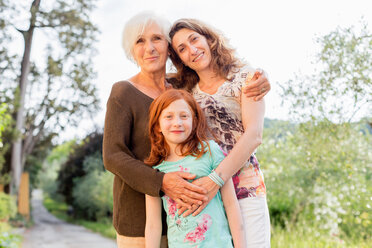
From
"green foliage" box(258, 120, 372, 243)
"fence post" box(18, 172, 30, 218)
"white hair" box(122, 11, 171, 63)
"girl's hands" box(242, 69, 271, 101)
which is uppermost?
"white hair" box(122, 11, 171, 63)

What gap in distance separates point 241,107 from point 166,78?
66cm

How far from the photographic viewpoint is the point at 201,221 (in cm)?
194

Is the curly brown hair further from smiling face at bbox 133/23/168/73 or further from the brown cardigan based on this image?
the brown cardigan

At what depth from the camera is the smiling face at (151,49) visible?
2.36 metres

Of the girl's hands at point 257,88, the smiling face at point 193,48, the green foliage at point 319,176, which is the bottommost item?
the green foliage at point 319,176

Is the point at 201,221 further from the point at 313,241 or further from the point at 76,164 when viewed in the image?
the point at 76,164

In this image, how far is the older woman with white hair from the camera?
1.98 metres

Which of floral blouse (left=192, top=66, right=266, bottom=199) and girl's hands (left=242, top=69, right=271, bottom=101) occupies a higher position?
girl's hands (left=242, top=69, right=271, bottom=101)

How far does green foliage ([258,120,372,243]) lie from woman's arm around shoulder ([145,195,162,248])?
13.3 ft

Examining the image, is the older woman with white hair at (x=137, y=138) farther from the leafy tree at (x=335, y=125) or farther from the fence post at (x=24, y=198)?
the fence post at (x=24, y=198)

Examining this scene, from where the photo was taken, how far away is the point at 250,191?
2.11 meters

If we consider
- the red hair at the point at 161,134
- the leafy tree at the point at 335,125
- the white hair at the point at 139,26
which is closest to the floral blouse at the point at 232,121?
the red hair at the point at 161,134

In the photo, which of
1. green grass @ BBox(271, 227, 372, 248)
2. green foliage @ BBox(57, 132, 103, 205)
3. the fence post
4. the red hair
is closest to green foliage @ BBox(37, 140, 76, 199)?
green foliage @ BBox(57, 132, 103, 205)

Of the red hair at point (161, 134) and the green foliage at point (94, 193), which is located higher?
the red hair at point (161, 134)
